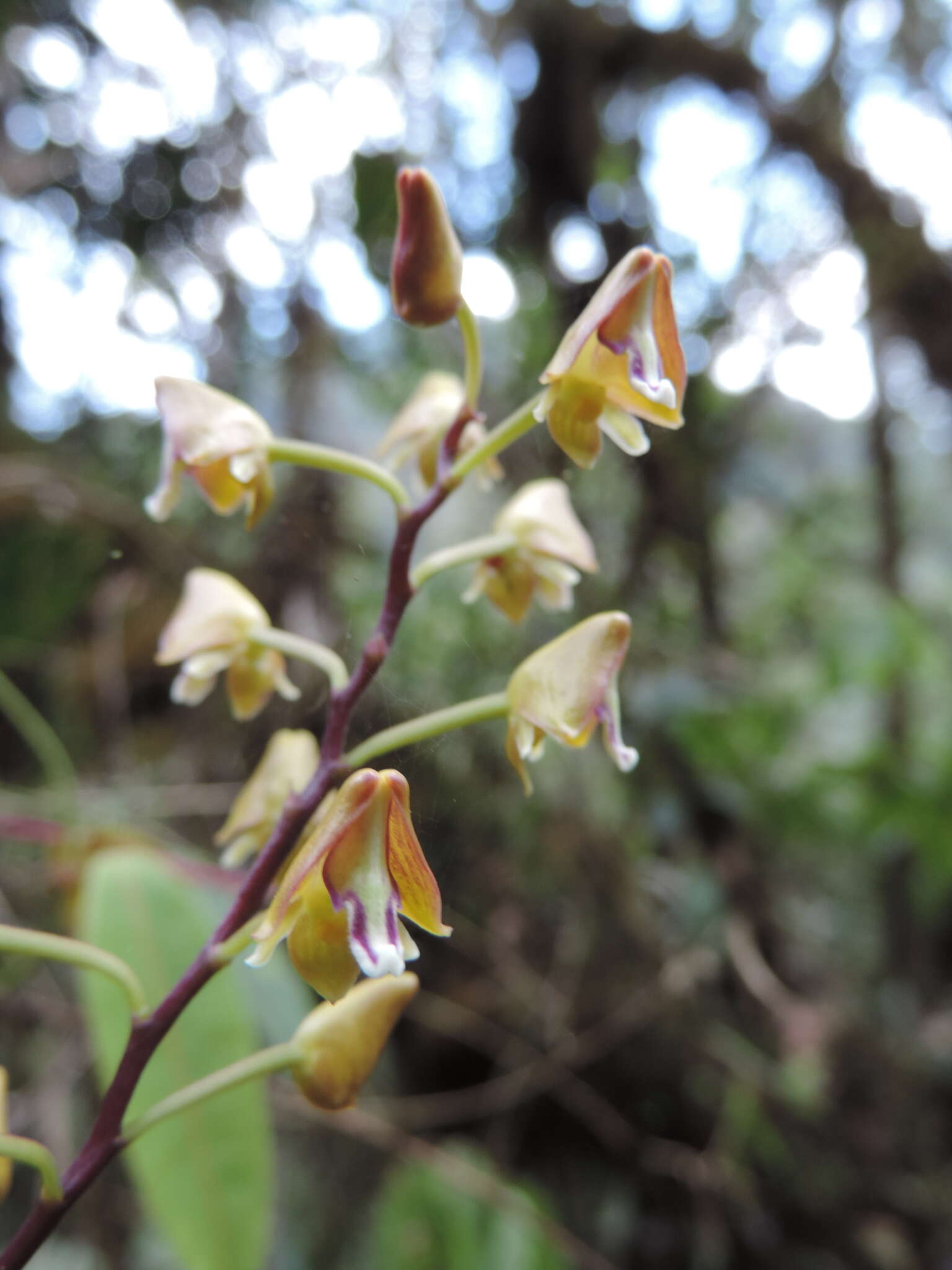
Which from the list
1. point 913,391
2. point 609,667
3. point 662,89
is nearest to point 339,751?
point 609,667

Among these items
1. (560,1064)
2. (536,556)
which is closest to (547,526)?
(536,556)

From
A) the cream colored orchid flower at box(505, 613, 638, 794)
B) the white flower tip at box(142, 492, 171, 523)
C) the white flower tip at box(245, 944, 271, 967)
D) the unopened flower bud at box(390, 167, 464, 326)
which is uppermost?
the unopened flower bud at box(390, 167, 464, 326)

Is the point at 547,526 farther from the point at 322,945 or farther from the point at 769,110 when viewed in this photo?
the point at 769,110

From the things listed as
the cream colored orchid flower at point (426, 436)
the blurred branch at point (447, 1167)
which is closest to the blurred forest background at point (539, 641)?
the blurred branch at point (447, 1167)

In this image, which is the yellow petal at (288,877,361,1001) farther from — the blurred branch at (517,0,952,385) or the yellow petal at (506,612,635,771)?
the blurred branch at (517,0,952,385)

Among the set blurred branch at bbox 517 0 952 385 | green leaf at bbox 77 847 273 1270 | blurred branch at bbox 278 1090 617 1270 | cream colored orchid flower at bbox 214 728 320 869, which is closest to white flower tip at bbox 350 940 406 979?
cream colored orchid flower at bbox 214 728 320 869

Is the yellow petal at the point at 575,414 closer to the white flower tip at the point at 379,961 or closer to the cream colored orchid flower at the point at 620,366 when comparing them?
the cream colored orchid flower at the point at 620,366
